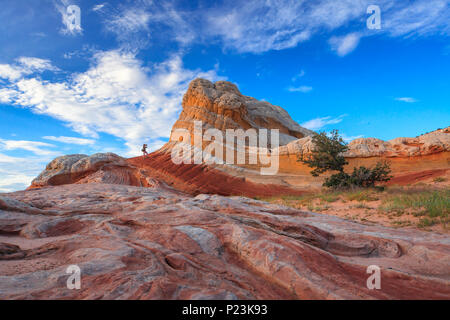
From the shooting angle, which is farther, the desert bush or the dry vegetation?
the desert bush

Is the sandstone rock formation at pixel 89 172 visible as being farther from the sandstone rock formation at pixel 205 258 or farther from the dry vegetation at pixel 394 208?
the dry vegetation at pixel 394 208

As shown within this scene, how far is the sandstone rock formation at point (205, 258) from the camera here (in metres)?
2.22

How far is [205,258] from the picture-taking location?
3.11 m

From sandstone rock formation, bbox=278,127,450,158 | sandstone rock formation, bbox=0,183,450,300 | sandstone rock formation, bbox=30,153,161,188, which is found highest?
sandstone rock formation, bbox=278,127,450,158

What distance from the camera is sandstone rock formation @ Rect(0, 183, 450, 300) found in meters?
2.22

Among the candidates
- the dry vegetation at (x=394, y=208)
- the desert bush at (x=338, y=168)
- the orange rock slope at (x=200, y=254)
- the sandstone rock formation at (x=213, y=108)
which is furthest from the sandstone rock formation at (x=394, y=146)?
the orange rock slope at (x=200, y=254)

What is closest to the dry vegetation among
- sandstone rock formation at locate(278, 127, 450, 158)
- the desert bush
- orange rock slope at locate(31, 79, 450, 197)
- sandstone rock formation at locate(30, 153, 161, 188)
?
the desert bush

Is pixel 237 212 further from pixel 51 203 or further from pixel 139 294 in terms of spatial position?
pixel 51 203

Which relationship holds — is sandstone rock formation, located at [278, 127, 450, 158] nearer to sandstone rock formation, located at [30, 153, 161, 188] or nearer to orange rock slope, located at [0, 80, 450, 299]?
sandstone rock formation, located at [30, 153, 161, 188]

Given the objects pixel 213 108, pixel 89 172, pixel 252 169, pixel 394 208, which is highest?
pixel 213 108

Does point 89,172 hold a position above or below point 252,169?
below

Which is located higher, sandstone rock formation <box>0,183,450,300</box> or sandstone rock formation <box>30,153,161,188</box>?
sandstone rock formation <box>30,153,161,188</box>

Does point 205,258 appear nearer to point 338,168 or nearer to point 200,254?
point 200,254

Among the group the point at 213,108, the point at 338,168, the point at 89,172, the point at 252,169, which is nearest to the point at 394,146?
the point at 338,168
